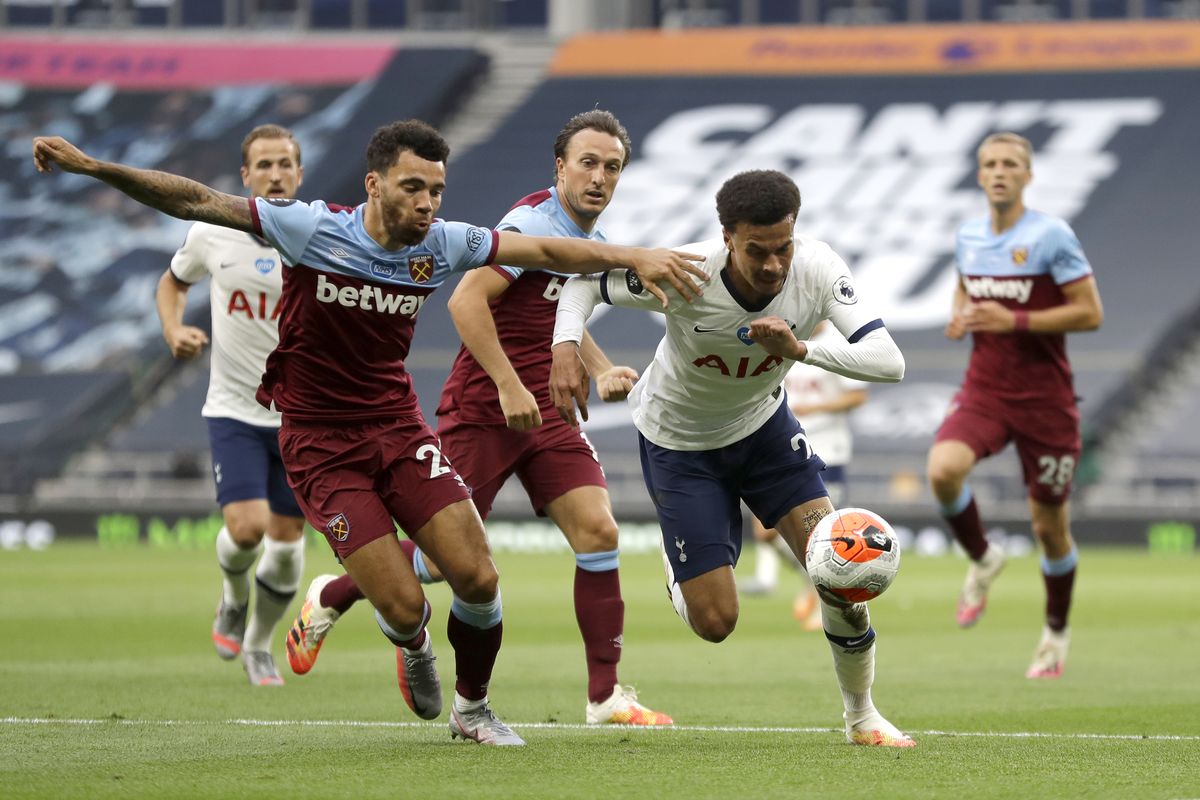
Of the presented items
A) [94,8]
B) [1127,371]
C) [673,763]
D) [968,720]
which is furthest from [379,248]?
[94,8]

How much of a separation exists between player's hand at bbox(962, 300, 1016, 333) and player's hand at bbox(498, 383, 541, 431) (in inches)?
167

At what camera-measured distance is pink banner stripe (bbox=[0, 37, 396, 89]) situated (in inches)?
1528

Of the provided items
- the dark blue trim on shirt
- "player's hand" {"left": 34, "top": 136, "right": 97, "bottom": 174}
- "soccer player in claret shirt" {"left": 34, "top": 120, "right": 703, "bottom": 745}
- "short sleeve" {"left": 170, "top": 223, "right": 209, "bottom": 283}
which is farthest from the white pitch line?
"short sleeve" {"left": 170, "top": 223, "right": 209, "bottom": 283}

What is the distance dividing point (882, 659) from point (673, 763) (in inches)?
212

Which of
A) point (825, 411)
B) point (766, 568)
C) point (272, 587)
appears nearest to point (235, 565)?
point (272, 587)

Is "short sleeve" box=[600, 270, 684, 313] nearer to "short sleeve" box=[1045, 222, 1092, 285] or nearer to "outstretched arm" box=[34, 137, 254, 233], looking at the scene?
"outstretched arm" box=[34, 137, 254, 233]

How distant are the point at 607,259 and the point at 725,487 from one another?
1.36 m

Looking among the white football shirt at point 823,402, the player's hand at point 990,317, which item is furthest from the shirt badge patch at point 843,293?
the white football shirt at point 823,402

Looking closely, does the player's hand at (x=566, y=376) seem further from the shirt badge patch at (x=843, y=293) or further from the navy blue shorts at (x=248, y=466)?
the navy blue shorts at (x=248, y=466)

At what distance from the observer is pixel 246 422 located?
34.0 feet

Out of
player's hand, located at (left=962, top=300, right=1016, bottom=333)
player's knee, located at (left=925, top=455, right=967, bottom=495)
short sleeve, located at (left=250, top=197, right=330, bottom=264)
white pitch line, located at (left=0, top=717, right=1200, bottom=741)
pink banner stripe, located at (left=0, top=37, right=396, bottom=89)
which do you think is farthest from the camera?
pink banner stripe, located at (left=0, top=37, right=396, bottom=89)

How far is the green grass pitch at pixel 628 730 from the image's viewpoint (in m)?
6.00

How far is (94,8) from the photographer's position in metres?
40.7

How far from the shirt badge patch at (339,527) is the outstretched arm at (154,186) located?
1197 mm
